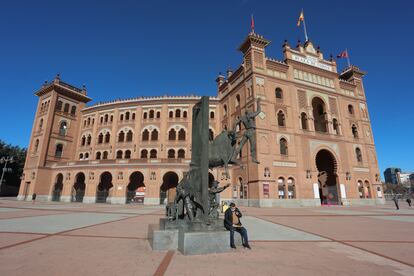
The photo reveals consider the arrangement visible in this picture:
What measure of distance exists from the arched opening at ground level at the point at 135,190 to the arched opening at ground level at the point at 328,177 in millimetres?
27102

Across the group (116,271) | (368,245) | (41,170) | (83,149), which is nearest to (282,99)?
(368,245)

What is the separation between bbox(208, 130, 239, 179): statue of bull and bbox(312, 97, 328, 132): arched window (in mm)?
31363

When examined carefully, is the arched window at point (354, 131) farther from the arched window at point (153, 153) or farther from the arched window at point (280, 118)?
the arched window at point (153, 153)

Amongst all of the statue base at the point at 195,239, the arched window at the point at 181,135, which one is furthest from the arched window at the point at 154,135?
the statue base at the point at 195,239

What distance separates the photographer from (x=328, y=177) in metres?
33.7

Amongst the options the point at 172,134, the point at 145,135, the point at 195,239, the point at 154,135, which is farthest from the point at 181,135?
the point at 195,239

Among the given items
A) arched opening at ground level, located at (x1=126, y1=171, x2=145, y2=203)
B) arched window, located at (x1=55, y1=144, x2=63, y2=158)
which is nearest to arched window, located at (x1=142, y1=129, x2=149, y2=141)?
arched opening at ground level, located at (x1=126, y1=171, x2=145, y2=203)

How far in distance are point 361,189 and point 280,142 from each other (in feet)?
49.5

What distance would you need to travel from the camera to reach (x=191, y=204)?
6.89m

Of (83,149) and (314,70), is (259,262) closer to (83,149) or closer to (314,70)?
(314,70)

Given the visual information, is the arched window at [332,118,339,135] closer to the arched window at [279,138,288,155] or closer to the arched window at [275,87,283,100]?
the arched window at [275,87,283,100]

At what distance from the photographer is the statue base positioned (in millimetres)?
5629

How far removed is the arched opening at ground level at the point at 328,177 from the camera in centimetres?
3194

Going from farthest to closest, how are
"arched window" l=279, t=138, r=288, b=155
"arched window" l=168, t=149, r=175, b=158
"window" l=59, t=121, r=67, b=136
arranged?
"window" l=59, t=121, r=67, b=136 → "arched window" l=168, t=149, r=175, b=158 → "arched window" l=279, t=138, r=288, b=155
